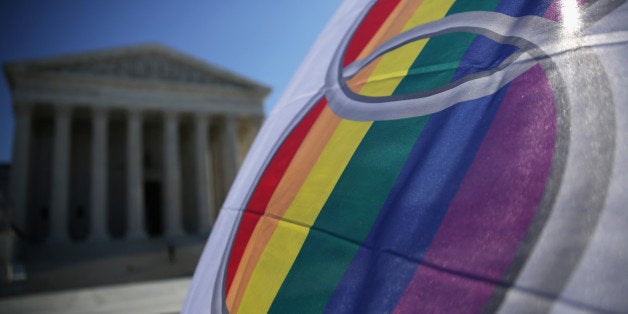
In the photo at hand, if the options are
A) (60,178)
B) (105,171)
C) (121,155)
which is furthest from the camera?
(121,155)

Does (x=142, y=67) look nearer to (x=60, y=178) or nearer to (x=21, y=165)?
(x=60, y=178)

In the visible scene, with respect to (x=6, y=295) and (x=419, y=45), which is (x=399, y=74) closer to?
(x=419, y=45)

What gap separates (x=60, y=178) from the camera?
88.7ft

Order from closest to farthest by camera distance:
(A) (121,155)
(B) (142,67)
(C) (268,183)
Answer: (C) (268,183) < (B) (142,67) < (A) (121,155)

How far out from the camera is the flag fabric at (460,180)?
2.58ft

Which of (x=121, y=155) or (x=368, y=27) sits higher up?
(x=368, y=27)

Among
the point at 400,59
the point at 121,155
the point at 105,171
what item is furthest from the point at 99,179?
the point at 400,59

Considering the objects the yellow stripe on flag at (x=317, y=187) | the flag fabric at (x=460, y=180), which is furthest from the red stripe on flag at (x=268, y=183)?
the yellow stripe on flag at (x=317, y=187)

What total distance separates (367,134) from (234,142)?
32423mm

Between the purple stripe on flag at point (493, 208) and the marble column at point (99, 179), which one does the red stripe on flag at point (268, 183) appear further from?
the marble column at point (99, 179)

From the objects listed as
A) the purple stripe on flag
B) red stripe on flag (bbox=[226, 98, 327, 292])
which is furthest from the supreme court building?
the purple stripe on flag

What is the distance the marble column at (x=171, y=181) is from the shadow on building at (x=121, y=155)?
8 centimetres

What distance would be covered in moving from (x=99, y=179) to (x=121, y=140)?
5.92m

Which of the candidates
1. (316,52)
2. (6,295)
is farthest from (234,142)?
(316,52)
